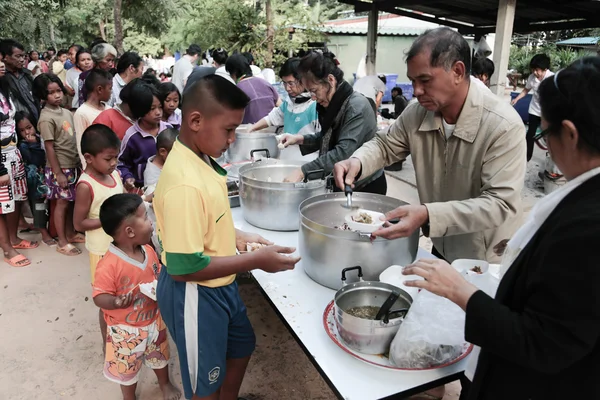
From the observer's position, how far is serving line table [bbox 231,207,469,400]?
114 centimetres

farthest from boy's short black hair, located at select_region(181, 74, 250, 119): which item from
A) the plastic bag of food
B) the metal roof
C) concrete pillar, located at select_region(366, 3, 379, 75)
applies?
concrete pillar, located at select_region(366, 3, 379, 75)

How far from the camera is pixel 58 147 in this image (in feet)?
12.0

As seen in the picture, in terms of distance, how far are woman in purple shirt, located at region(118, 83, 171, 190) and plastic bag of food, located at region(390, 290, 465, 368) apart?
2.31 m

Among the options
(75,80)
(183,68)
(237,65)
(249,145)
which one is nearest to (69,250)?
(249,145)

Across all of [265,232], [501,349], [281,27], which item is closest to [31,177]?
[265,232]

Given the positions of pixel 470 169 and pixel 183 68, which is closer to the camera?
A: pixel 470 169

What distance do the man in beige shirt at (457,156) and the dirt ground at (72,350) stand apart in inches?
47.2

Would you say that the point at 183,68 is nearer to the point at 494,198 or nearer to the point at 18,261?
the point at 18,261

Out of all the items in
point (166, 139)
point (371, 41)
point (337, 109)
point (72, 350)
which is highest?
point (371, 41)

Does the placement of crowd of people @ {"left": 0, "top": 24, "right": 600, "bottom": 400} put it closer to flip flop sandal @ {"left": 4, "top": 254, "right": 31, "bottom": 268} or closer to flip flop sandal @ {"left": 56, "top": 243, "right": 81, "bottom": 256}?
flip flop sandal @ {"left": 4, "top": 254, "right": 31, "bottom": 268}

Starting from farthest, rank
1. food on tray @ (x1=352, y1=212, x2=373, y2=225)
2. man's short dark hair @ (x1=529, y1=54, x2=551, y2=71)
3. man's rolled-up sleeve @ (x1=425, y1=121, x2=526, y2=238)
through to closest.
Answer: man's short dark hair @ (x1=529, y1=54, x2=551, y2=71) → food on tray @ (x1=352, y1=212, x2=373, y2=225) → man's rolled-up sleeve @ (x1=425, y1=121, x2=526, y2=238)

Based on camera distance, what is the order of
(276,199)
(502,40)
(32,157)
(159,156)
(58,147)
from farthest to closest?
(502,40) < (32,157) < (58,147) < (159,156) < (276,199)

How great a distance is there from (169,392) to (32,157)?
2880 mm

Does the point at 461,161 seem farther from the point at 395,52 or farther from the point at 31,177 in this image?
the point at 395,52
